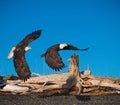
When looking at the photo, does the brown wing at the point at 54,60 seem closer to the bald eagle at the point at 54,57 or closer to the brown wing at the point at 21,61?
the bald eagle at the point at 54,57

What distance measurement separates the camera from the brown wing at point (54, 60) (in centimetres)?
1590

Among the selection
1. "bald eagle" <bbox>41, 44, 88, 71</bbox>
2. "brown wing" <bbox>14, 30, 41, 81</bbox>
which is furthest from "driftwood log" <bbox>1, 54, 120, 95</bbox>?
"brown wing" <bbox>14, 30, 41, 81</bbox>

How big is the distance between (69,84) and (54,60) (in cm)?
605

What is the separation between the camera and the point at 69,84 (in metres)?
22.0

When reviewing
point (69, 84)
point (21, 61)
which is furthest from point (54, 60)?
point (69, 84)

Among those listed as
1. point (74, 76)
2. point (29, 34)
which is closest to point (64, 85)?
point (74, 76)

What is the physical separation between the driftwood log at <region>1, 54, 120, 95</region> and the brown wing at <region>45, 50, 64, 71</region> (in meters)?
5.31

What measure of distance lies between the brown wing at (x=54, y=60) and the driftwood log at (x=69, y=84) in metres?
5.31

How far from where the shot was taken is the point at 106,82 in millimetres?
23484

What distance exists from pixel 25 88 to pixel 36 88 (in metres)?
0.57

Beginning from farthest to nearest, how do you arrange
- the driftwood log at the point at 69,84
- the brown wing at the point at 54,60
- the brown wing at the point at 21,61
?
the driftwood log at the point at 69,84 → the brown wing at the point at 54,60 → the brown wing at the point at 21,61

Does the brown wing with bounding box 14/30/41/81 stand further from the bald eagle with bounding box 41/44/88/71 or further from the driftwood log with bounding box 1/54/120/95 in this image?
the driftwood log with bounding box 1/54/120/95

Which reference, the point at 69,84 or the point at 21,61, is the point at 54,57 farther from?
the point at 69,84

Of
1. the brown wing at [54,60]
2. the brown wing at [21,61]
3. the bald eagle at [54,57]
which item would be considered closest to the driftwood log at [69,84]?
the bald eagle at [54,57]
